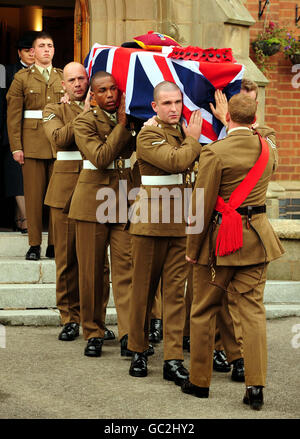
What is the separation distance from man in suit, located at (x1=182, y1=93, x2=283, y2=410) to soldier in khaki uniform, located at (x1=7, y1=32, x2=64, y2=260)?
296cm

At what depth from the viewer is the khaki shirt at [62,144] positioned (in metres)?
6.64

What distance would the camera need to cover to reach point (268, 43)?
407 inches

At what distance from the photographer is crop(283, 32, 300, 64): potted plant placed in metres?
10.6

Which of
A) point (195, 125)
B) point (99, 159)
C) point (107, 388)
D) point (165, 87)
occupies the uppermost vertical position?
point (165, 87)

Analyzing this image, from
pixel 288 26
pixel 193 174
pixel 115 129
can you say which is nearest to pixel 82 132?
pixel 115 129

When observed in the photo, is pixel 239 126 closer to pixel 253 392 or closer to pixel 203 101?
pixel 203 101

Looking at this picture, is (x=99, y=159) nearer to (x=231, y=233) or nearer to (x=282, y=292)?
(x=231, y=233)

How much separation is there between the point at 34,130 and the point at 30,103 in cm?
23

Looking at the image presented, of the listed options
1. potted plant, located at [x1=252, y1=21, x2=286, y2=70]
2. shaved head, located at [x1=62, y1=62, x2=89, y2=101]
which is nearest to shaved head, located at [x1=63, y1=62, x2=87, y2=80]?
shaved head, located at [x1=62, y1=62, x2=89, y2=101]

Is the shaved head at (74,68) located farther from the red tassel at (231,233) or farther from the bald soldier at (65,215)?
the red tassel at (231,233)

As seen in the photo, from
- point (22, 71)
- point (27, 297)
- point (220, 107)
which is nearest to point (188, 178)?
point (220, 107)
